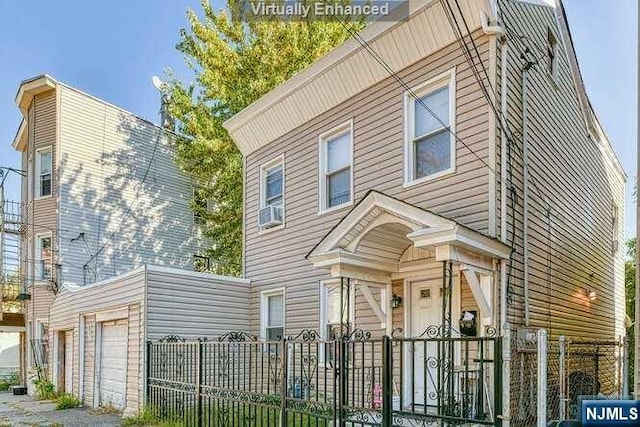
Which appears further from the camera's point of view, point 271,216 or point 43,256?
point 43,256

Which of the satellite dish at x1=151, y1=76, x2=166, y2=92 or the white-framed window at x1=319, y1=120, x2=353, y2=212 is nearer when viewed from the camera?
the white-framed window at x1=319, y1=120, x2=353, y2=212

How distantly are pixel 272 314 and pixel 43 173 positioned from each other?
10.4 m

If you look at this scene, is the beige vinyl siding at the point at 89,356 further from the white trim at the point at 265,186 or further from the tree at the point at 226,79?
the tree at the point at 226,79

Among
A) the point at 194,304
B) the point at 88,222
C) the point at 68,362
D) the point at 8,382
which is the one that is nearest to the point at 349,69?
the point at 194,304

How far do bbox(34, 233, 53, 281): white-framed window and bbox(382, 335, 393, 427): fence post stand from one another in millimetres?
14308

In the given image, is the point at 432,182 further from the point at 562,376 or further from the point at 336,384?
the point at 336,384

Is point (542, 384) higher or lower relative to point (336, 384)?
higher

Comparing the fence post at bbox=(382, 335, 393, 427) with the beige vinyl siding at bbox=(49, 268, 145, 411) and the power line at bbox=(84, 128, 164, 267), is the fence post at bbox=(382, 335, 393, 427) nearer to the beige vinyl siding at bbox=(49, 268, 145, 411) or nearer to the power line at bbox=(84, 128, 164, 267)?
the beige vinyl siding at bbox=(49, 268, 145, 411)

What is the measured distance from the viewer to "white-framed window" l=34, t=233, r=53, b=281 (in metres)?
16.6

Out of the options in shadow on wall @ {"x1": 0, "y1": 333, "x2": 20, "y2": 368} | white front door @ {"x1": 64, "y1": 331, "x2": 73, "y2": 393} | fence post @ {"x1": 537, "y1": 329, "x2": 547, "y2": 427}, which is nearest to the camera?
Result: fence post @ {"x1": 537, "y1": 329, "x2": 547, "y2": 427}

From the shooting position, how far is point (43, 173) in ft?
56.6

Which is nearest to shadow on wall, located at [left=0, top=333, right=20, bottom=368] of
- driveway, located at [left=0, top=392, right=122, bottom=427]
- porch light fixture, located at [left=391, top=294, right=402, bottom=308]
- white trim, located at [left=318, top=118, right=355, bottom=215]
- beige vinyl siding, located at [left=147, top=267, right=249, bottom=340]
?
driveway, located at [left=0, top=392, right=122, bottom=427]

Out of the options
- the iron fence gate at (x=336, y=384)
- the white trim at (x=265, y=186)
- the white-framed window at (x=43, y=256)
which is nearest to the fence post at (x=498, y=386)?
the iron fence gate at (x=336, y=384)

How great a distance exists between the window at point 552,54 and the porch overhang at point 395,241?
14.4ft
